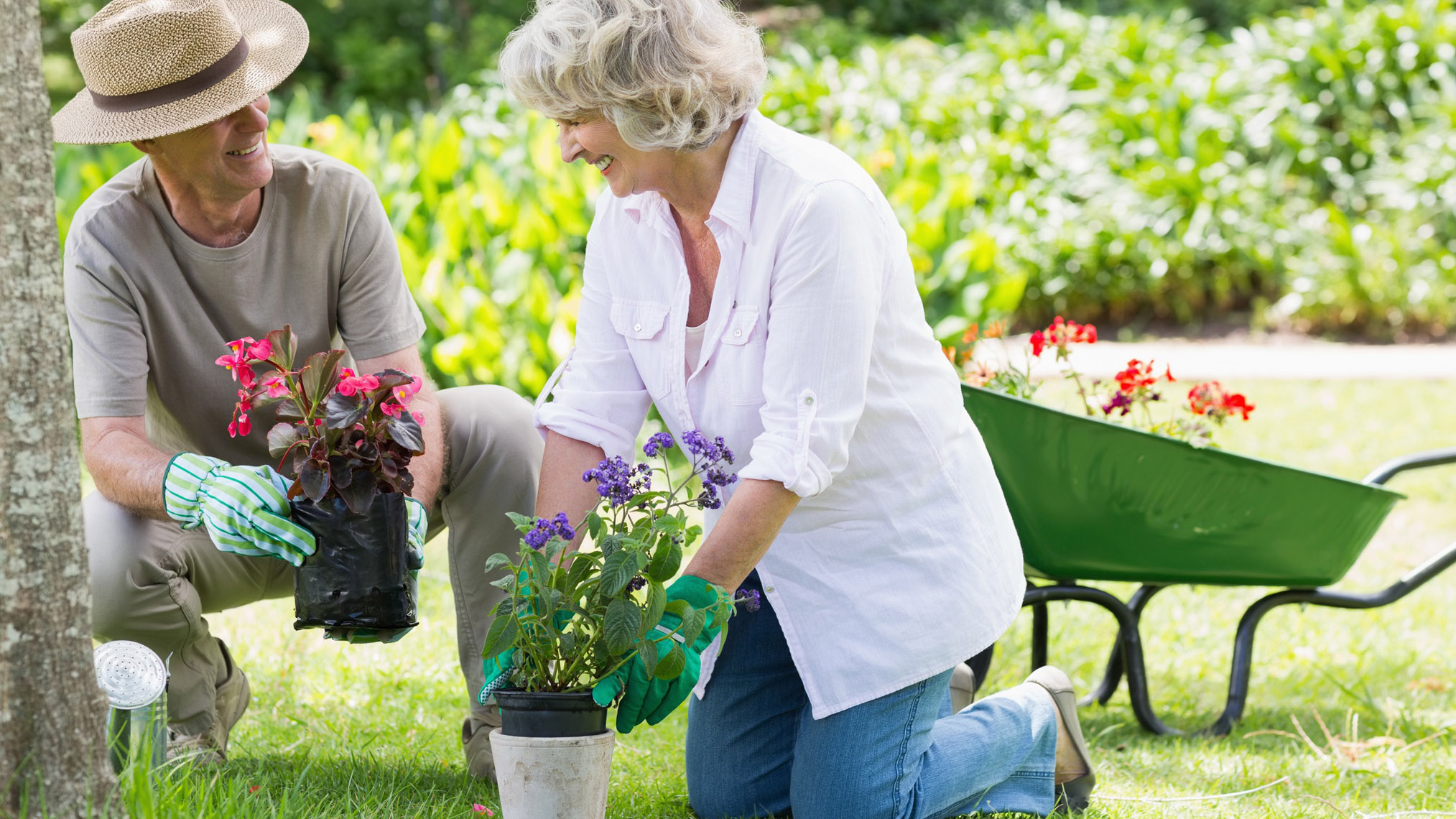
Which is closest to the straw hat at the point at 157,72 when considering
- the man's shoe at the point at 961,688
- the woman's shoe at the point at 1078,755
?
the man's shoe at the point at 961,688

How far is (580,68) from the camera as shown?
1.94 metres

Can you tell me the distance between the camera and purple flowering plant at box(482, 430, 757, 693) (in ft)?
6.02

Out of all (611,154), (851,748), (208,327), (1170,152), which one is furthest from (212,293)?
(1170,152)

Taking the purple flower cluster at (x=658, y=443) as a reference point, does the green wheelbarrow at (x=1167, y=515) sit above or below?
below

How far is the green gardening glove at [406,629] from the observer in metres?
2.15

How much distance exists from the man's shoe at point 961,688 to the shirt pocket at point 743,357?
0.73 m

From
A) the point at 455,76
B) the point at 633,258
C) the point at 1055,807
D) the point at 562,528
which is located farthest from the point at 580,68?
the point at 455,76

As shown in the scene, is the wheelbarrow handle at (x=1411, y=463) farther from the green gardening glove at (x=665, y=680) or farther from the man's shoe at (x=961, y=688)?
the green gardening glove at (x=665, y=680)

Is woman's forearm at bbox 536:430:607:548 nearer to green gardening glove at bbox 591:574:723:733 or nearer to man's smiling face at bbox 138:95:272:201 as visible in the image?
green gardening glove at bbox 591:574:723:733

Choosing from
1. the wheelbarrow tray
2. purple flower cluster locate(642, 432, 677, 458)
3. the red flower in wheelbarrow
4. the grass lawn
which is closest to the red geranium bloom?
the wheelbarrow tray

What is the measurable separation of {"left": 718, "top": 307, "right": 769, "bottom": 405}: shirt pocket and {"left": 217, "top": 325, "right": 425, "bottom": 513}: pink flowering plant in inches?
19.0

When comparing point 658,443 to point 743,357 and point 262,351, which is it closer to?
point 743,357

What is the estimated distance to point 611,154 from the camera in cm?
205

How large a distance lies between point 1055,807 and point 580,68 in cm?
148
